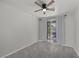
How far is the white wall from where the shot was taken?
316 centimetres

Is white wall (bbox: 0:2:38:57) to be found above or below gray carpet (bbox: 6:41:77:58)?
above

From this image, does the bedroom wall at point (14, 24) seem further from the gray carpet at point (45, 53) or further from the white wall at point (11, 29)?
the gray carpet at point (45, 53)

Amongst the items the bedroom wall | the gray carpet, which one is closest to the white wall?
the bedroom wall

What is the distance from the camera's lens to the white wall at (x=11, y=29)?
3162 mm

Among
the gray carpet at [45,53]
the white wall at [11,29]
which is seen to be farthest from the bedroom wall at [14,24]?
the gray carpet at [45,53]

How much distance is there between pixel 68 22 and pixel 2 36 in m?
4.03

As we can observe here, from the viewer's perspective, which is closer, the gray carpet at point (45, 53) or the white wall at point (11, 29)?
the gray carpet at point (45, 53)

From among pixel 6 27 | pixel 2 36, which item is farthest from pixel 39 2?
pixel 2 36

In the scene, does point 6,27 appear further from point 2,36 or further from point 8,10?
point 8,10

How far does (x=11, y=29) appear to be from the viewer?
365cm

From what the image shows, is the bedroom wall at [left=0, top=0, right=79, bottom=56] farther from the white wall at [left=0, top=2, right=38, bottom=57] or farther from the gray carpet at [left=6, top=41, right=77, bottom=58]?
the gray carpet at [left=6, top=41, right=77, bottom=58]

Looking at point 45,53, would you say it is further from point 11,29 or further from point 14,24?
point 14,24

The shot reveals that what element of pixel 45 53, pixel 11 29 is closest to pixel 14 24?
pixel 11 29

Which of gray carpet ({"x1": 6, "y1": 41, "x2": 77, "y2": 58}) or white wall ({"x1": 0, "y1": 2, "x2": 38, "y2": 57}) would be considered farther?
white wall ({"x1": 0, "y1": 2, "x2": 38, "y2": 57})
